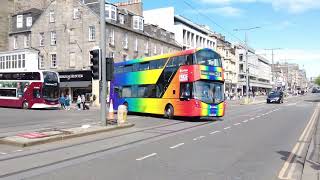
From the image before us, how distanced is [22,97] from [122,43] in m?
14.8

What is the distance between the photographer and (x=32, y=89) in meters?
38.5

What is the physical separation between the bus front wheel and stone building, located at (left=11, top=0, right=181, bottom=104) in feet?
72.5

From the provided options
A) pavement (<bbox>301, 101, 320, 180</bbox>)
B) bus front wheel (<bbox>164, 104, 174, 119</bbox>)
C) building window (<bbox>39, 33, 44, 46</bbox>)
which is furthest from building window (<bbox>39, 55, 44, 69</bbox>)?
pavement (<bbox>301, 101, 320, 180</bbox>)

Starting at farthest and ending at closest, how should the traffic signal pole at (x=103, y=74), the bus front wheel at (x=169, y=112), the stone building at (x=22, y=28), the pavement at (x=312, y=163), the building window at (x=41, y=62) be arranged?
the stone building at (x=22, y=28)
the building window at (x=41, y=62)
the bus front wheel at (x=169, y=112)
the traffic signal pole at (x=103, y=74)
the pavement at (x=312, y=163)

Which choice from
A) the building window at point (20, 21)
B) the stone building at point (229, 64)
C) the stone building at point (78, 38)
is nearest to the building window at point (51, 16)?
the stone building at point (78, 38)

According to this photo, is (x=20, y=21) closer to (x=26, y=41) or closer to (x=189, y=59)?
(x=26, y=41)

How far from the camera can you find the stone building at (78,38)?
48188 millimetres

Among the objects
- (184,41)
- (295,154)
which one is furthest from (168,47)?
(295,154)

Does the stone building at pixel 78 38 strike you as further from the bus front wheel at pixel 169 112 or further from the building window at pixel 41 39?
the bus front wheel at pixel 169 112

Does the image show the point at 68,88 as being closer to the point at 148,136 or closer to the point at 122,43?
the point at 122,43

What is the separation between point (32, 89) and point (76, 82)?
34.6 feet

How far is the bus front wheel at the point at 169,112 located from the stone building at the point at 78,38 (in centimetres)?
2209

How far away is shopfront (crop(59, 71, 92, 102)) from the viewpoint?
48.2 m

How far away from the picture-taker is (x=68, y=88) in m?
51.4
